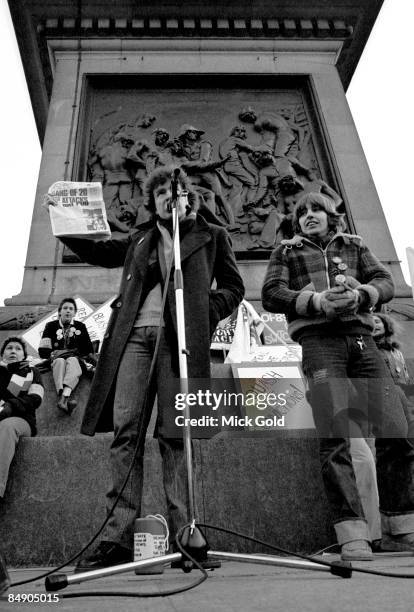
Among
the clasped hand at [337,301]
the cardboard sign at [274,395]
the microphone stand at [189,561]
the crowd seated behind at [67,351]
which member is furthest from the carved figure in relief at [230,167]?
the microphone stand at [189,561]

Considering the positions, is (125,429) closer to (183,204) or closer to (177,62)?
(183,204)

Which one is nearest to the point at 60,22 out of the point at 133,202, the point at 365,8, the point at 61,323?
the point at 133,202

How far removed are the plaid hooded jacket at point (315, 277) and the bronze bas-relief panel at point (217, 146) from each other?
567 centimetres

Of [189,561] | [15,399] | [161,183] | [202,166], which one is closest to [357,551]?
[189,561]

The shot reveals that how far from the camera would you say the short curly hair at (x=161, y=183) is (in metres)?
3.80

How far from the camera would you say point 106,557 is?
111 inches

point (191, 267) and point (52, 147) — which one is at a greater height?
point (52, 147)

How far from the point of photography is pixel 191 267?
3.67m

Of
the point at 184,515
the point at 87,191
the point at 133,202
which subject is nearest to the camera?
the point at 184,515

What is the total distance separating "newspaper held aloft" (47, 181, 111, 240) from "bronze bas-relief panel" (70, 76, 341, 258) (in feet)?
19.2

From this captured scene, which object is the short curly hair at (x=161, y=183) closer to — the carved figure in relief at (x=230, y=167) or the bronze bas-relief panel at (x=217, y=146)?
the bronze bas-relief panel at (x=217, y=146)

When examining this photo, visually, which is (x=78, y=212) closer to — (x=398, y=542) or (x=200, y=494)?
(x=200, y=494)

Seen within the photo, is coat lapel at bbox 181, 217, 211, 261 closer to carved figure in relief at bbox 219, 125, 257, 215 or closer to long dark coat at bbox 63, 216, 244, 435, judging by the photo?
long dark coat at bbox 63, 216, 244, 435

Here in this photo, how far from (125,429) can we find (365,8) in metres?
12.4
